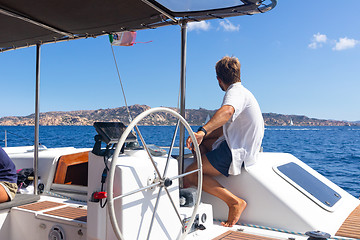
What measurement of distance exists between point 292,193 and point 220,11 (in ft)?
4.37

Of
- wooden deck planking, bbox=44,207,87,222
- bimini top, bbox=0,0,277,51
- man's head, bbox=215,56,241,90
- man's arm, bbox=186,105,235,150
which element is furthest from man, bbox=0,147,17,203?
man's head, bbox=215,56,241,90

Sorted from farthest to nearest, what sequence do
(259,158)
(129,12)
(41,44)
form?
(41,44) → (259,158) → (129,12)

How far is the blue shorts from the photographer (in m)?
2.34

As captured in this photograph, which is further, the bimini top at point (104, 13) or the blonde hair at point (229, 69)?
the blonde hair at point (229, 69)

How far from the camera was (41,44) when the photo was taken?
315cm

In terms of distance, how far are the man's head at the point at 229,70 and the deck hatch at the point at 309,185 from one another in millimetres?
730

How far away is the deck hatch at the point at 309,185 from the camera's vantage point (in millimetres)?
2395

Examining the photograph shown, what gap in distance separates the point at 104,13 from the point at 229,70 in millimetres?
952

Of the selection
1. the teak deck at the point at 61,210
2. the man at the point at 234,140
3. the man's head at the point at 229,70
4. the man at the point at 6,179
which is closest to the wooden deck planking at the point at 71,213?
the teak deck at the point at 61,210

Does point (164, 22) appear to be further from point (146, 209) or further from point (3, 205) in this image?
point (3, 205)

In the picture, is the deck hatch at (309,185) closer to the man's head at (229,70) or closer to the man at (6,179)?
the man's head at (229,70)

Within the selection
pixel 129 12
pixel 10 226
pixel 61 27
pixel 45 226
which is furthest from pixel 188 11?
pixel 10 226

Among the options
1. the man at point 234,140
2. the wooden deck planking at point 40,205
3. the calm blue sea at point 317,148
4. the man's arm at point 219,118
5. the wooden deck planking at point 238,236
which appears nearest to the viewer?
the wooden deck planking at point 238,236

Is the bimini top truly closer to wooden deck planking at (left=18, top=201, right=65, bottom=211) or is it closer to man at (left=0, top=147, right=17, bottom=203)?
man at (left=0, top=147, right=17, bottom=203)
